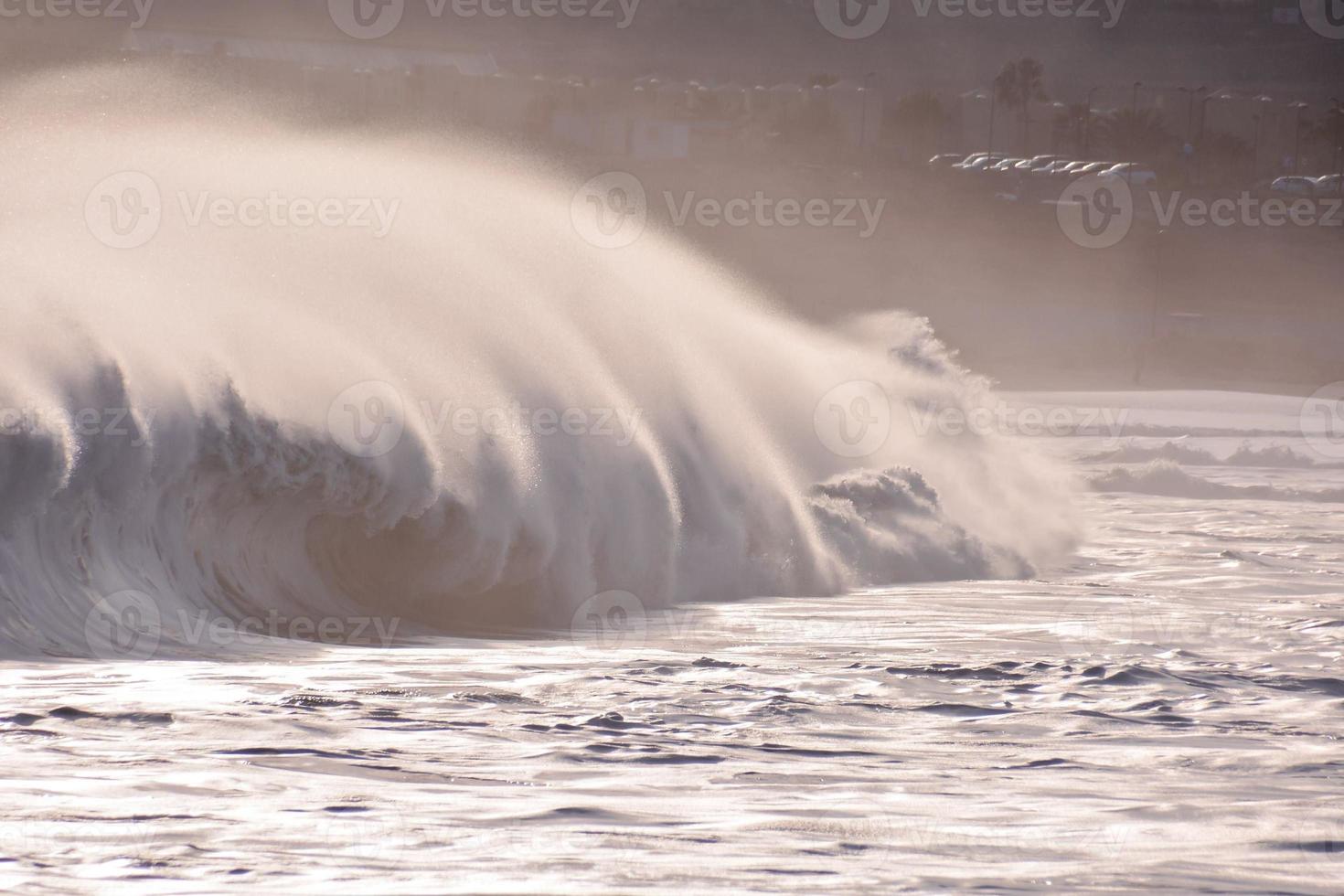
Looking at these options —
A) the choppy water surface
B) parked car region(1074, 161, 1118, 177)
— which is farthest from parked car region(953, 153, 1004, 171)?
the choppy water surface

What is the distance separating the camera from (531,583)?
13961mm

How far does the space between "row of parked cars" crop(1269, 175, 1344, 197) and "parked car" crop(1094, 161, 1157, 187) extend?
537cm

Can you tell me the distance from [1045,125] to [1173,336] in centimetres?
6311

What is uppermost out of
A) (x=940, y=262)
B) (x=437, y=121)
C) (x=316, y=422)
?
(x=437, y=121)

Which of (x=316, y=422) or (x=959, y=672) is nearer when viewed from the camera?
(x=959, y=672)

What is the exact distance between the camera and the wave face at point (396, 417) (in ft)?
38.8

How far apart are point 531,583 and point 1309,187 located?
69920 mm

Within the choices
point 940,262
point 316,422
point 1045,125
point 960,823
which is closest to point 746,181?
point 940,262

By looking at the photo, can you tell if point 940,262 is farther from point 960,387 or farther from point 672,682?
point 672,682

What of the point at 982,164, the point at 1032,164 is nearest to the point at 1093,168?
the point at 1032,164

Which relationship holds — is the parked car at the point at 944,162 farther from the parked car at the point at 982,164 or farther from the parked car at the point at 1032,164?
the parked car at the point at 1032,164

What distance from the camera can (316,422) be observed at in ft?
43.4

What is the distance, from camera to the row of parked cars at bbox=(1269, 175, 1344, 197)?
75.8 meters

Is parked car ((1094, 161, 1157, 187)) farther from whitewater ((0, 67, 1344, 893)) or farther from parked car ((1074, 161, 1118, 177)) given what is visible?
whitewater ((0, 67, 1344, 893))
